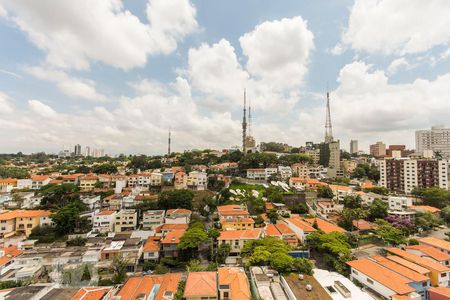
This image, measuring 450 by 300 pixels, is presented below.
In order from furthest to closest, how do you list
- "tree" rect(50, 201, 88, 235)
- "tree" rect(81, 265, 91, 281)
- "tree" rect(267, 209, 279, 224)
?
"tree" rect(267, 209, 279, 224) < "tree" rect(50, 201, 88, 235) < "tree" rect(81, 265, 91, 281)

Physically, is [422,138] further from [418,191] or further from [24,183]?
[24,183]

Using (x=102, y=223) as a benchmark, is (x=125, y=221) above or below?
above

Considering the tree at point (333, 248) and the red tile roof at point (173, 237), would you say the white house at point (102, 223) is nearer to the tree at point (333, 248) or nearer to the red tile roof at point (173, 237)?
the red tile roof at point (173, 237)

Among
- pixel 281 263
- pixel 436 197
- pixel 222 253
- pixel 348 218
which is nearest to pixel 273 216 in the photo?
pixel 348 218

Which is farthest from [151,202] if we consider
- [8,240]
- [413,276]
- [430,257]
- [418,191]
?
[418,191]

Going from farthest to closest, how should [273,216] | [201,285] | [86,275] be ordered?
[273,216] → [86,275] → [201,285]

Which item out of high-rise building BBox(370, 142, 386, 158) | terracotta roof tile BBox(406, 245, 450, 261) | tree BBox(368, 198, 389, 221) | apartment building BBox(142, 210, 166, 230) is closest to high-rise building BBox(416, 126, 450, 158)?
high-rise building BBox(370, 142, 386, 158)

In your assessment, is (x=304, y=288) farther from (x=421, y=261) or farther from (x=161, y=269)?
(x=161, y=269)

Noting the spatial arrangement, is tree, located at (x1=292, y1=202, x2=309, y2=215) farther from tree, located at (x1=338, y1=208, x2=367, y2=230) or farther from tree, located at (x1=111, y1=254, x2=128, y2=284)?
tree, located at (x1=111, y1=254, x2=128, y2=284)
